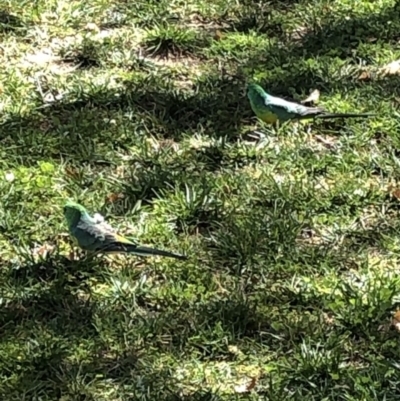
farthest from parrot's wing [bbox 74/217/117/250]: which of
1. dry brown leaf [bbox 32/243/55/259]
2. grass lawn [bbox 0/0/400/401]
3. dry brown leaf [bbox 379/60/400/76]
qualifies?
dry brown leaf [bbox 379/60/400/76]

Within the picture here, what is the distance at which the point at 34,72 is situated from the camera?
6074 millimetres

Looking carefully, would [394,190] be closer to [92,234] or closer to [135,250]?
[135,250]

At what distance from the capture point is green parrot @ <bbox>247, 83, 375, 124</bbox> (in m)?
5.26

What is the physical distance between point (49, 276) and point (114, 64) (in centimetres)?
219

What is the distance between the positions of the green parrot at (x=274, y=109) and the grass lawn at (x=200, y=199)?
103 millimetres

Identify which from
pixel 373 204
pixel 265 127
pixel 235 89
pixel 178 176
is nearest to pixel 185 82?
pixel 235 89

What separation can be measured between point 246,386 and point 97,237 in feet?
3.06

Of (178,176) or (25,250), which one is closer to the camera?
(25,250)

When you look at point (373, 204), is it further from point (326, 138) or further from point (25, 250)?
point (25, 250)

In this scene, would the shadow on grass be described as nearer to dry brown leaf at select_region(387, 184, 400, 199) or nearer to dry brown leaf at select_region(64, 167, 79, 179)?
dry brown leaf at select_region(64, 167, 79, 179)

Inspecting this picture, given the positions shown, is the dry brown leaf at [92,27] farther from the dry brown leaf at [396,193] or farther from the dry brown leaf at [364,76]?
the dry brown leaf at [396,193]

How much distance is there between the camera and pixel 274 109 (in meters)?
5.26

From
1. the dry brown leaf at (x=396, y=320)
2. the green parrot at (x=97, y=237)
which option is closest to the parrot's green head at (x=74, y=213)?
the green parrot at (x=97, y=237)

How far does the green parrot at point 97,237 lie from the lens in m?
4.23
